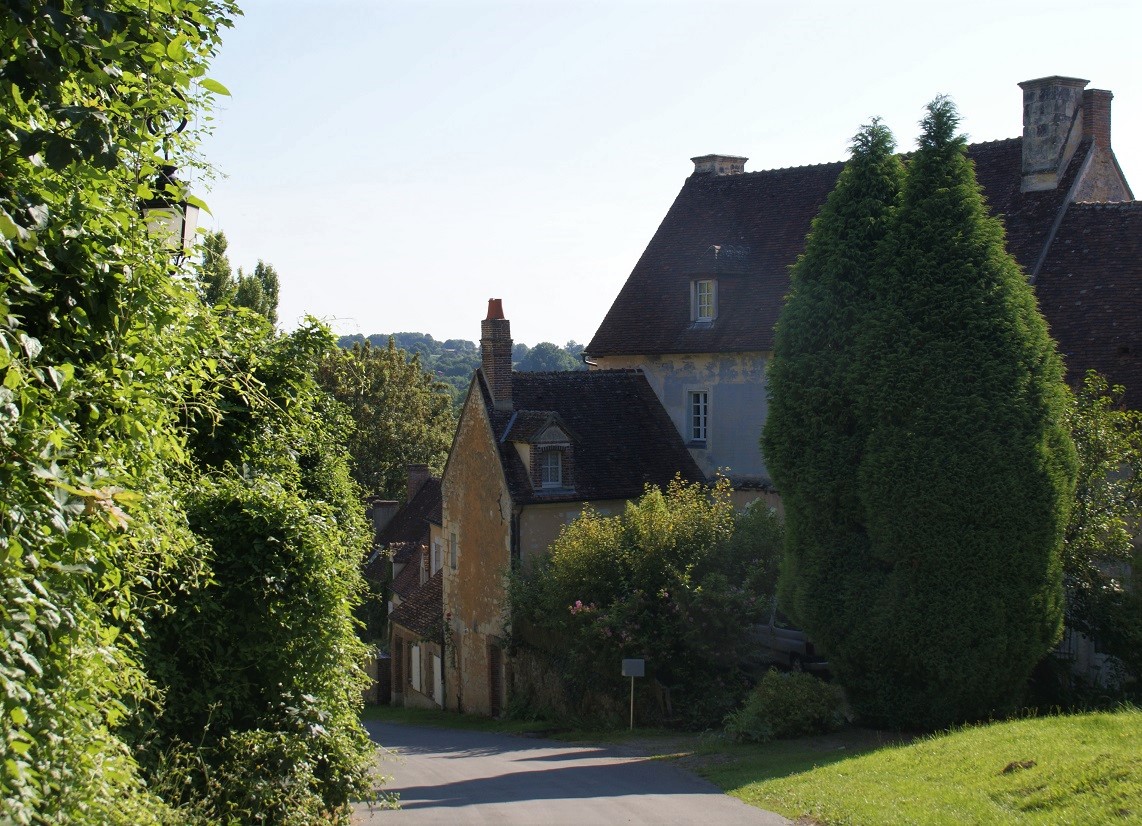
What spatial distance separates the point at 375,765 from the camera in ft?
39.8

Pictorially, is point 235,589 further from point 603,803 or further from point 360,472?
point 360,472

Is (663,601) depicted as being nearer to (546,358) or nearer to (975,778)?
(975,778)

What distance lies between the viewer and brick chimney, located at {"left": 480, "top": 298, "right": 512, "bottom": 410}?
94.4ft

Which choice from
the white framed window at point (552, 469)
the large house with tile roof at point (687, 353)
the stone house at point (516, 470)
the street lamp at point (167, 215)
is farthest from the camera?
the white framed window at point (552, 469)

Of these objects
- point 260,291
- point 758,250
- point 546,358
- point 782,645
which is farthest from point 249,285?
point 546,358

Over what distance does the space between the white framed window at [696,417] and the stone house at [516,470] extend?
53 centimetres

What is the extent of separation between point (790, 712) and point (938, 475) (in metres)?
4.84

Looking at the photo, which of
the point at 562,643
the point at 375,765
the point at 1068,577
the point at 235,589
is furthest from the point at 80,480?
the point at 562,643

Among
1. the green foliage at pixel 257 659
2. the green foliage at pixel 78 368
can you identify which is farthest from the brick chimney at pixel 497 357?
the green foliage at pixel 78 368

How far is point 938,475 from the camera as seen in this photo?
17469 millimetres

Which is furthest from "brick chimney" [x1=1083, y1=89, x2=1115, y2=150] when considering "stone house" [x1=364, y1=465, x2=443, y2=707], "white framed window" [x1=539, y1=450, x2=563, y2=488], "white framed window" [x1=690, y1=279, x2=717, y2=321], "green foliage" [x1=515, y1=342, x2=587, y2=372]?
"green foliage" [x1=515, y1=342, x2=587, y2=372]

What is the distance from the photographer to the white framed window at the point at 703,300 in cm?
3078

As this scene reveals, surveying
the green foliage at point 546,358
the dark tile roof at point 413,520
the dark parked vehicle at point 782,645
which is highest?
the green foliage at point 546,358

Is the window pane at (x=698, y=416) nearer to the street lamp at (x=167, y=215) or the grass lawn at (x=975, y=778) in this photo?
the grass lawn at (x=975, y=778)
